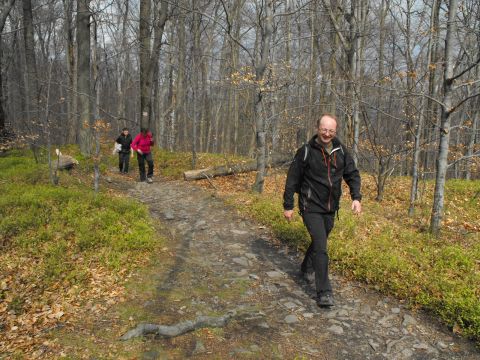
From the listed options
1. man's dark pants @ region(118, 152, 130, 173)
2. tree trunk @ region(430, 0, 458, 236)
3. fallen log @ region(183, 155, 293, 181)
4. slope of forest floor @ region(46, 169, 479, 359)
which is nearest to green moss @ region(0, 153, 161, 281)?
slope of forest floor @ region(46, 169, 479, 359)

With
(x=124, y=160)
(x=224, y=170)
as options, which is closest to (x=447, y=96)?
(x=224, y=170)

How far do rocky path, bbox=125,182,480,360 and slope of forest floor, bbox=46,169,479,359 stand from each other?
0.01 m

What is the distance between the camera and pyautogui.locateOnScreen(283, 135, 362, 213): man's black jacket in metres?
4.64

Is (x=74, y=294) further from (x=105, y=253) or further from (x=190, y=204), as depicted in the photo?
(x=190, y=204)

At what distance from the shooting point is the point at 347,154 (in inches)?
190

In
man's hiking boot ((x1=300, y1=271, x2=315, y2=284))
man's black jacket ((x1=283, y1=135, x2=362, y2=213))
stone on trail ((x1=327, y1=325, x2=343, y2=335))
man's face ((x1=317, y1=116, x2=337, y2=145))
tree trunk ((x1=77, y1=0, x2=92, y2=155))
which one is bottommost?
stone on trail ((x1=327, y1=325, x2=343, y2=335))

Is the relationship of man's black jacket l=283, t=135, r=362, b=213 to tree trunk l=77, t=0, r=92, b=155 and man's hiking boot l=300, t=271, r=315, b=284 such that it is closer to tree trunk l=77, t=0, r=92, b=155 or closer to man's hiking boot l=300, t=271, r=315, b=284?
man's hiking boot l=300, t=271, r=315, b=284

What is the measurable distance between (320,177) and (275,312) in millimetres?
1835

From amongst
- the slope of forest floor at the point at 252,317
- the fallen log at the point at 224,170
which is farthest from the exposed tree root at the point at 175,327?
the fallen log at the point at 224,170

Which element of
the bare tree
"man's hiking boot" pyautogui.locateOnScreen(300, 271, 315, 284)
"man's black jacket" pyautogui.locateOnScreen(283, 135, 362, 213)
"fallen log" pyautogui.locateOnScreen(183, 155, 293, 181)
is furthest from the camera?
"fallen log" pyautogui.locateOnScreen(183, 155, 293, 181)

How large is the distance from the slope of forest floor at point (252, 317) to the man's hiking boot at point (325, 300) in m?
0.10

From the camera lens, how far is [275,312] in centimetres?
448

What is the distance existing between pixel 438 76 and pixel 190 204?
7785 mm

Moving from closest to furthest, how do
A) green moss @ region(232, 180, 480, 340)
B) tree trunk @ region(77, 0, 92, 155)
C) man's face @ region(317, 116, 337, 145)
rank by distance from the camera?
1. green moss @ region(232, 180, 480, 340)
2. man's face @ region(317, 116, 337, 145)
3. tree trunk @ region(77, 0, 92, 155)
